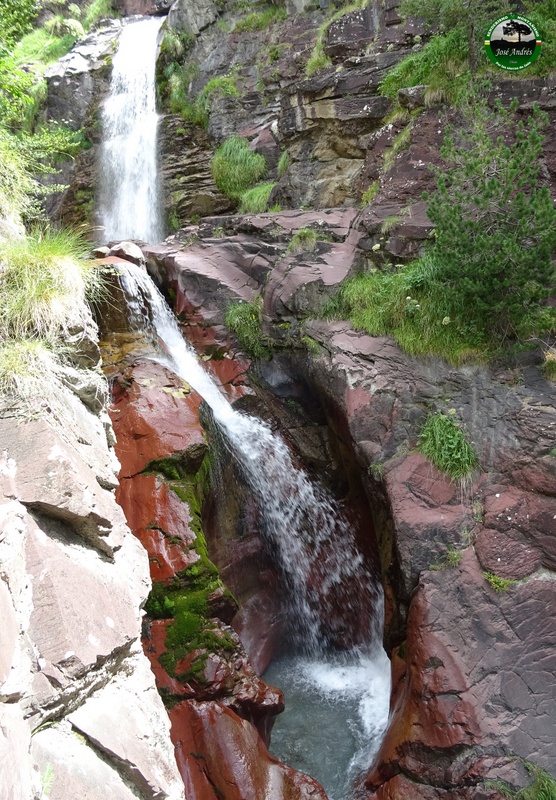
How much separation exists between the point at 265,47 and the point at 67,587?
14182mm

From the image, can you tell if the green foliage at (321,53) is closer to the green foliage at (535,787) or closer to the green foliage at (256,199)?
the green foliage at (256,199)

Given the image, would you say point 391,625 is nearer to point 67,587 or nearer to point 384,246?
point 67,587

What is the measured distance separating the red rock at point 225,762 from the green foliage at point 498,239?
176 inches

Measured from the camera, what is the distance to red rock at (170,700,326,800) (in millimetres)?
4344

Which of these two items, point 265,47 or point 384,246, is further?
point 265,47

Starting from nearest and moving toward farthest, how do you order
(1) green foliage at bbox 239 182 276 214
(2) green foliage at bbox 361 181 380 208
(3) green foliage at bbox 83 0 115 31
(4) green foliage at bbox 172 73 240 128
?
(2) green foliage at bbox 361 181 380 208 → (1) green foliage at bbox 239 182 276 214 → (4) green foliage at bbox 172 73 240 128 → (3) green foliage at bbox 83 0 115 31

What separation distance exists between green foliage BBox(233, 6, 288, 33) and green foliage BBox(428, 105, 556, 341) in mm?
9881

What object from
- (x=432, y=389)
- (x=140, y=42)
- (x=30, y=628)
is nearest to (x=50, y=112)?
Result: (x=140, y=42)

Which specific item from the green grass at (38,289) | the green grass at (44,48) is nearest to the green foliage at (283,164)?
the green grass at (38,289)

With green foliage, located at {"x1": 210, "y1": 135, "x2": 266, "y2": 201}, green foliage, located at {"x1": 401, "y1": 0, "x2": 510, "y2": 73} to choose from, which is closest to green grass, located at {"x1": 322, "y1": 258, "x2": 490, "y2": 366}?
green foliage, located at {"x1": 401, "y1": 0, "x2": 510, "y2": 73}

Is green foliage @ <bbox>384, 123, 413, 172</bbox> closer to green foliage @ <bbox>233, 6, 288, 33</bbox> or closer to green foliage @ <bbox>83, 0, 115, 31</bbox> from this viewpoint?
green foliage @ <bbox>233, 6, 288, 33</bbox>

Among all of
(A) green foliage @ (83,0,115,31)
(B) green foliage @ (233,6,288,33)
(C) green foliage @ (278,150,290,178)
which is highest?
(A) green foliage @ (83,0,115,31)

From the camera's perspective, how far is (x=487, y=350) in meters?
5.91

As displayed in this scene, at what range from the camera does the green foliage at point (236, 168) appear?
11.6 metres
